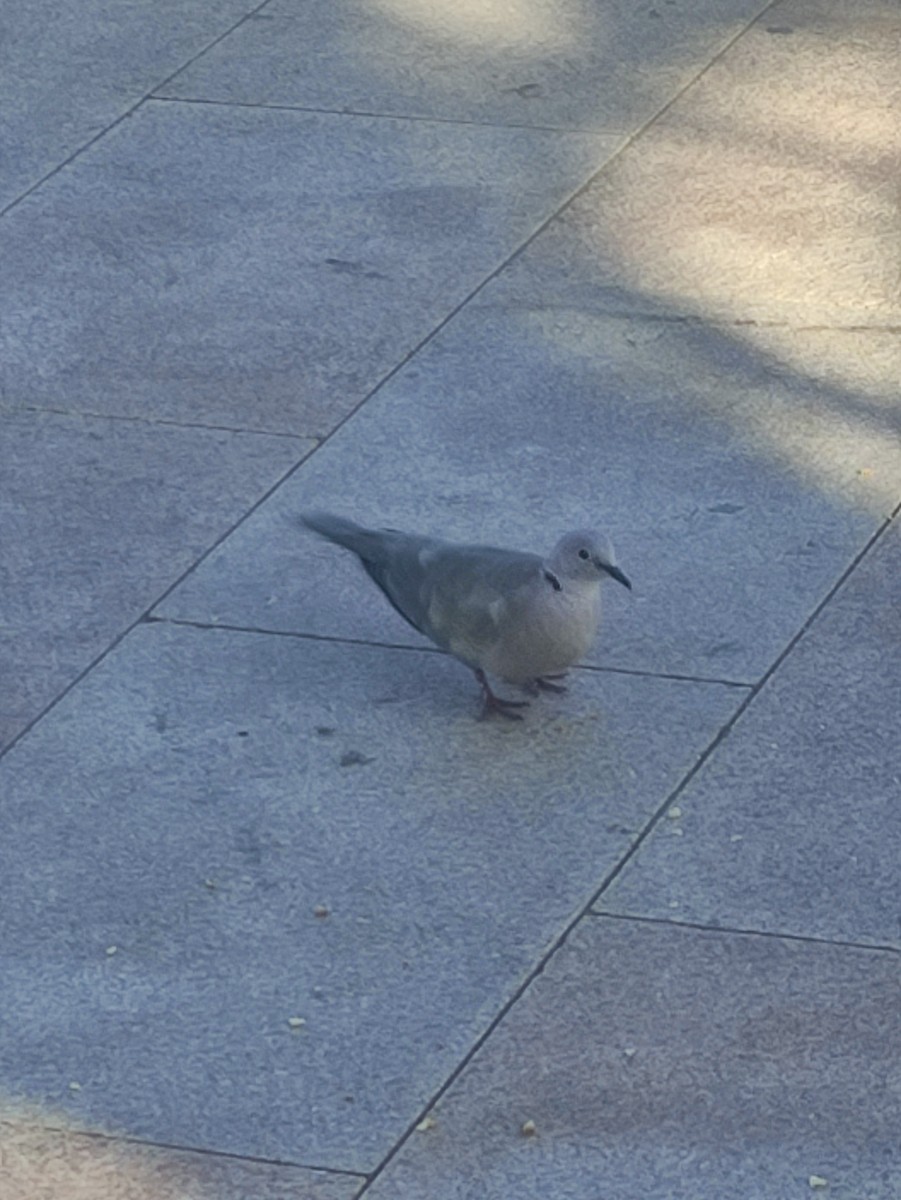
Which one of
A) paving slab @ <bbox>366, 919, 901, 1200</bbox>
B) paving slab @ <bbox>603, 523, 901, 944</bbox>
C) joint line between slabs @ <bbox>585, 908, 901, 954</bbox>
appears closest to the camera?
paving slab @ <bbox>366, 919, 901, 1200</bbox>

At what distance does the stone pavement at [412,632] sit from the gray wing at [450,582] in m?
0.25

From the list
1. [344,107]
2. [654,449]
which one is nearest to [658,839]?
[654,449]

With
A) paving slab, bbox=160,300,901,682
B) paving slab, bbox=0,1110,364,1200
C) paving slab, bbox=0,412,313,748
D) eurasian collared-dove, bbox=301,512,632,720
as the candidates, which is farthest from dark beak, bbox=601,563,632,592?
paving slab, bbox=0,1110,364,1200

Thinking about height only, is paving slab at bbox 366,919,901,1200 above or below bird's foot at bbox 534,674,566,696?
above

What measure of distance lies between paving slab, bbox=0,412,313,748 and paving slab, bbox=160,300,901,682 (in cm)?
12

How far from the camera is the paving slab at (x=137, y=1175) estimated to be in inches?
185

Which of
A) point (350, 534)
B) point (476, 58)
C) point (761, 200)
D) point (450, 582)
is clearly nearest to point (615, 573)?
point (450, 582)

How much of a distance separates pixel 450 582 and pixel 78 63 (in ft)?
15.1

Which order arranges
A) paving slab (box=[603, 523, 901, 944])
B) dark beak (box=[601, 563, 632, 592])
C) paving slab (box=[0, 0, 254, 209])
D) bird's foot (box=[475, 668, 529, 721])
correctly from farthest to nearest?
paving slab (box=[0, 0, 254, 209])
bird's foot (box=[475, 668, 529, 721])
dark beak (box=[601, 563, 632, 592])
paving slab (box=[603, 523, 901, 944])

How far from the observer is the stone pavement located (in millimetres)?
4949

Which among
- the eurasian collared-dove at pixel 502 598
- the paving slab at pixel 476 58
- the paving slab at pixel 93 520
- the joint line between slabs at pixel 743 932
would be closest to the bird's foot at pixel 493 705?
the eurasian collared-dove at pixel 502 598

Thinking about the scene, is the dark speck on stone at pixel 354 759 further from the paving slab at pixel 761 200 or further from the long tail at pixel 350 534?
the paving slab at pixel 761 200

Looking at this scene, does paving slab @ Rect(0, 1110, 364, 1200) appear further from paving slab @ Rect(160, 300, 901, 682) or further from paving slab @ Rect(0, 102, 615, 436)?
paving slab @ Rect(0, 102, 615, 436)

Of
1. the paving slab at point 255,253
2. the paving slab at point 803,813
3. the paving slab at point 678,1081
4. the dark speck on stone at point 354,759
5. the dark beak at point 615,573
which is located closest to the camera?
the paving slab at point 678,1081
